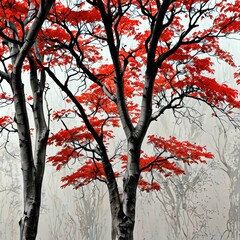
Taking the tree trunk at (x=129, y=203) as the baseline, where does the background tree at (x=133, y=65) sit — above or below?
above

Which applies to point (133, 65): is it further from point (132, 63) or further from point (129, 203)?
point (129, 203)

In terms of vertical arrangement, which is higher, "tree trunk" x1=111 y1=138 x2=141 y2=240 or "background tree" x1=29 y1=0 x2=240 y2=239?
"background tree" x1=29 y1=0 x2=240 y2=239

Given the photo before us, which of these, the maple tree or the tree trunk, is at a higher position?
the maple tree

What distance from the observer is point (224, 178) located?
496 inches

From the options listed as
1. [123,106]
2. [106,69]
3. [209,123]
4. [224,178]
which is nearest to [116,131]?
[209,123]

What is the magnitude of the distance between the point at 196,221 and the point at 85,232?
14.1 feet

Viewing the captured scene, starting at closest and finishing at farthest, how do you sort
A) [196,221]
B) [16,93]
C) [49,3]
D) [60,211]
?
1. [49,3]
2. [16,93]
3. [196,221]
4. [60,211]

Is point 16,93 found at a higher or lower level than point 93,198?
lower

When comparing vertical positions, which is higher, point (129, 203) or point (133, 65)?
point (133, 65)

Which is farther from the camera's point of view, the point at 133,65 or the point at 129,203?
the point at 133,65

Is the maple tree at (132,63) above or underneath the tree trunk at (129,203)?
above

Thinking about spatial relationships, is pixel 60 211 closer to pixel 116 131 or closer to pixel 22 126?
pixel 116 131

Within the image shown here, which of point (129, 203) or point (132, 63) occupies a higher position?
point (132, 63)

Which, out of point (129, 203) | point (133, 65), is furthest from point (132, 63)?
point (129, 203)
